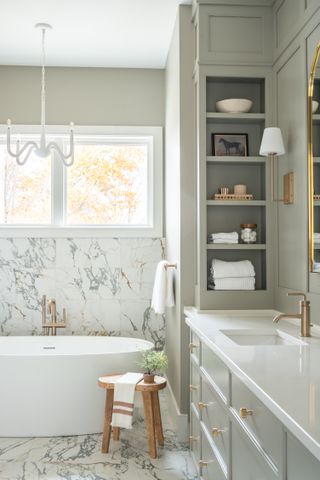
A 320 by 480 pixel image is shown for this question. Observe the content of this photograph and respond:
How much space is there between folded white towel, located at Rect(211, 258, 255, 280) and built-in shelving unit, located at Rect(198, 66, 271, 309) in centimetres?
6

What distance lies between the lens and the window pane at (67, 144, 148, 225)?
16.7 feet

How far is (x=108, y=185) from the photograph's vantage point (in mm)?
5133

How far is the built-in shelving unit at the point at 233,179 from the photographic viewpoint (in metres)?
3.50

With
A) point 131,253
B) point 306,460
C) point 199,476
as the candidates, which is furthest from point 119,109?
point 306,460

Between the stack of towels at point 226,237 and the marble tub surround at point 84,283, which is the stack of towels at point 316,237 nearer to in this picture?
the stack of towels at point 226,237

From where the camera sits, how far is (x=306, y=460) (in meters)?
1.27

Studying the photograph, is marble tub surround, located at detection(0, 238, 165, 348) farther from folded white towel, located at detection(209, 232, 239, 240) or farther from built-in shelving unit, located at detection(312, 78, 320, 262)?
built-in shelving unit, located at detection(312, 78, 320, 262)

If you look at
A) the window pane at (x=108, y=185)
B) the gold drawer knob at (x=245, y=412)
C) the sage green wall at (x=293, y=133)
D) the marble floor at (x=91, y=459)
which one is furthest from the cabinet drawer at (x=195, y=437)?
the window pane at (x=108, y=185)

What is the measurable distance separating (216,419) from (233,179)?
1762 millimetres

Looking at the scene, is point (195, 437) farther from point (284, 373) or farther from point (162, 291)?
point (284, 373)

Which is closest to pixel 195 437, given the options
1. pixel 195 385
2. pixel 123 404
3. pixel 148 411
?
pixel 195 385

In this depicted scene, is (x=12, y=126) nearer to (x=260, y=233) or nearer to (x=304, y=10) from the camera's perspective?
(x=260, y=233)

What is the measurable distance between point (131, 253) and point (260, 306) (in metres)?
1.78

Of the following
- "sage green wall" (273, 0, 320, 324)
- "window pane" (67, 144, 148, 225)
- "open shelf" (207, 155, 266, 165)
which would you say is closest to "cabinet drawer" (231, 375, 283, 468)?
"sage green wall" (273, 0, 320, 324)
